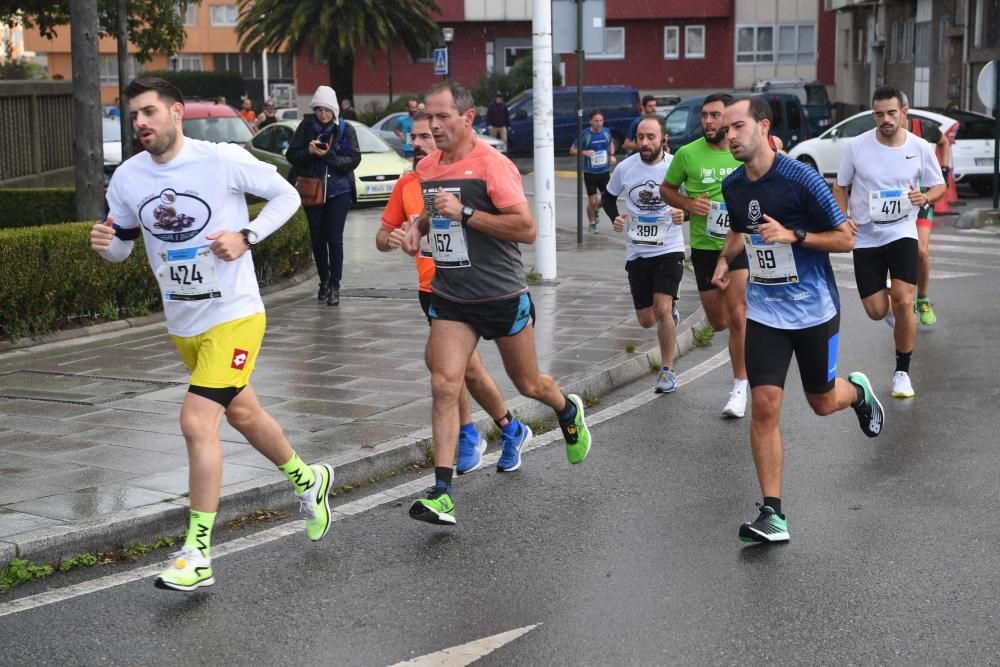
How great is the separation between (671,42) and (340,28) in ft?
56.9

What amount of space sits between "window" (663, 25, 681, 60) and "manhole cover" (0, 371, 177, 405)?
48526 millimetres

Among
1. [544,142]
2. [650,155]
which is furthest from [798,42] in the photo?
[650,155]

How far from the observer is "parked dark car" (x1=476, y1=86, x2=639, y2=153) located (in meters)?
40.1

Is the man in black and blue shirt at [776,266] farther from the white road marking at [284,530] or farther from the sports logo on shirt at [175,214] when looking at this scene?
the sports logo on shirt at [175,214]

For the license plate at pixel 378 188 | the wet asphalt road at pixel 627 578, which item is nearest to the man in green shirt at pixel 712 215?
the wet asphalt road at pixel 627 578

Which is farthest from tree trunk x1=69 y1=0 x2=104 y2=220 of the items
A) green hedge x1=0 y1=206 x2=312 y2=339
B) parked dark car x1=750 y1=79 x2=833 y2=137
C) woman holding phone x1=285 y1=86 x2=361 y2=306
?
parked dark car x1=750 y1=79 x2=833 y2=137

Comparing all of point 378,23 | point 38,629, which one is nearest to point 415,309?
point 38,629

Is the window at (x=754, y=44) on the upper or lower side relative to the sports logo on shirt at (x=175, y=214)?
upper

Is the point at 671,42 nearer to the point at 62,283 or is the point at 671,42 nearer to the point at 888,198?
the point at 62,283

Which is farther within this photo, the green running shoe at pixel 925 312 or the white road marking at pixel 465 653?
the green running shoe at pixel 925 312

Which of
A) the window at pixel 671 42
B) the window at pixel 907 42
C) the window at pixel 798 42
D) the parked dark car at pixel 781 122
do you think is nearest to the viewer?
the parked dark car at pixel 781 122

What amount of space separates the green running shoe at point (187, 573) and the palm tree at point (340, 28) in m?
38.3

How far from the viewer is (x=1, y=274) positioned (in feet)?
33.8

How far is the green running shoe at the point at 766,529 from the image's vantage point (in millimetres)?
5664
